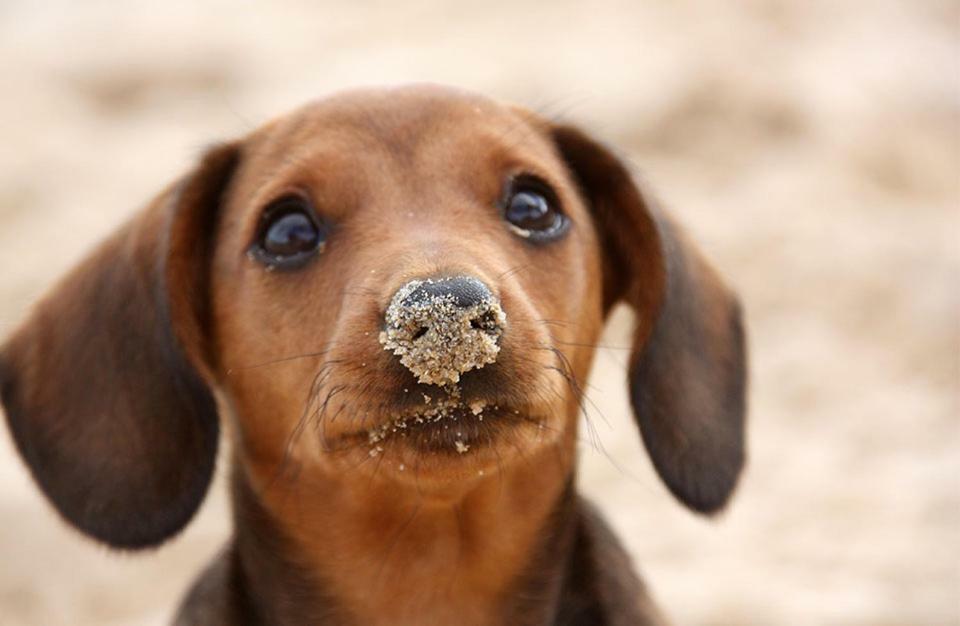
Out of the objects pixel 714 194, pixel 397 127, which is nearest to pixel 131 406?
pixel 397 127

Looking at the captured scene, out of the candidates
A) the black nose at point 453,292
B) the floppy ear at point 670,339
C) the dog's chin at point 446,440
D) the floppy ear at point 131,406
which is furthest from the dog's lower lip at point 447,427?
the floppy ear at point 670,339

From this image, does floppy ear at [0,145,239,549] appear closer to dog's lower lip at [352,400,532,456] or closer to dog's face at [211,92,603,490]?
dog's face at [211,92,603,490]

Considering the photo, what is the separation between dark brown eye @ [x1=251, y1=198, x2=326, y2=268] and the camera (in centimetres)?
374

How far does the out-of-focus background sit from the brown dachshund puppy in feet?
0.90

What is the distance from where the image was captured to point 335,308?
3.58 metres

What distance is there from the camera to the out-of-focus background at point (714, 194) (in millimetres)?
6734

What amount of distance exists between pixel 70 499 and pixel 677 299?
157cm

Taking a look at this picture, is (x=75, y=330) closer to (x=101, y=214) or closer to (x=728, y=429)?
(x=728, y=429)

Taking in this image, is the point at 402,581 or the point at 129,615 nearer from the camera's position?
the point at 402,581

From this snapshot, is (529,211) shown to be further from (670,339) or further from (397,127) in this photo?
(670,339)

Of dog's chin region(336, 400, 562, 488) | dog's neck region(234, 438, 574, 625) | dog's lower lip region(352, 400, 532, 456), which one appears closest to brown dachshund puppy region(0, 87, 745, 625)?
dog's neck region(234, 438, 574, 625)

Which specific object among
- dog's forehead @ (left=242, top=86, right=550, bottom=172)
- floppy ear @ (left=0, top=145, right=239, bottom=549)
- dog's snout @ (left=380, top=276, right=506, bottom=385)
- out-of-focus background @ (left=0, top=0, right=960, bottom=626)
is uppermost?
dog's snout @ (left=380, top=276, right=506, bottom=385)

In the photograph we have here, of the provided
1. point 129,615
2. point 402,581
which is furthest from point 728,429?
point 129,615

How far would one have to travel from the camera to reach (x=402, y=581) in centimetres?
382
